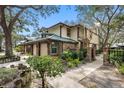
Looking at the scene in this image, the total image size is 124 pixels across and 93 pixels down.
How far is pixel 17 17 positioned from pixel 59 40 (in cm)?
78

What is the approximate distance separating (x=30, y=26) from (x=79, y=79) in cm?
119

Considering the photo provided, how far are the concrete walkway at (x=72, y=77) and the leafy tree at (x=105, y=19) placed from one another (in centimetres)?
58

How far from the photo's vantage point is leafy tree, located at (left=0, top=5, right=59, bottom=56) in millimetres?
2723

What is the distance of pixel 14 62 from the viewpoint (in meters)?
2.71

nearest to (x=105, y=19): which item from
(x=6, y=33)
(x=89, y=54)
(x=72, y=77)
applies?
(x=89, y=54)

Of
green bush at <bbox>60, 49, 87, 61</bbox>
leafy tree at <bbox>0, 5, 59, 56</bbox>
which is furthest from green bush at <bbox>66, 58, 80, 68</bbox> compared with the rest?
leafy tree at <bbox>0, 5, 59, 56</bbox>

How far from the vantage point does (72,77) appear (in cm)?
271

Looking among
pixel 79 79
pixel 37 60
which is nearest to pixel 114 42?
pixel 79 79

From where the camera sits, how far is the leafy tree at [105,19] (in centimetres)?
299

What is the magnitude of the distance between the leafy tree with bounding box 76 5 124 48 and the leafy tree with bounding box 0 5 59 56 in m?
0.65

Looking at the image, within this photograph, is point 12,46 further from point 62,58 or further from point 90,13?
point 90,13

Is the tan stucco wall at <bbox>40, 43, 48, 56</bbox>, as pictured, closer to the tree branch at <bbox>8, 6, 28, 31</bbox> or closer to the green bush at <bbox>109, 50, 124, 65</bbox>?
the tree branch at <bbox>8, 6, 28, 31</bbox>

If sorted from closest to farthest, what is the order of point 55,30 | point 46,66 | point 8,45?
point 46,66, point 8,45, point 55,30

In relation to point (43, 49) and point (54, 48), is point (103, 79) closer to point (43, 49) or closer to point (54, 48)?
point (54, 48)
